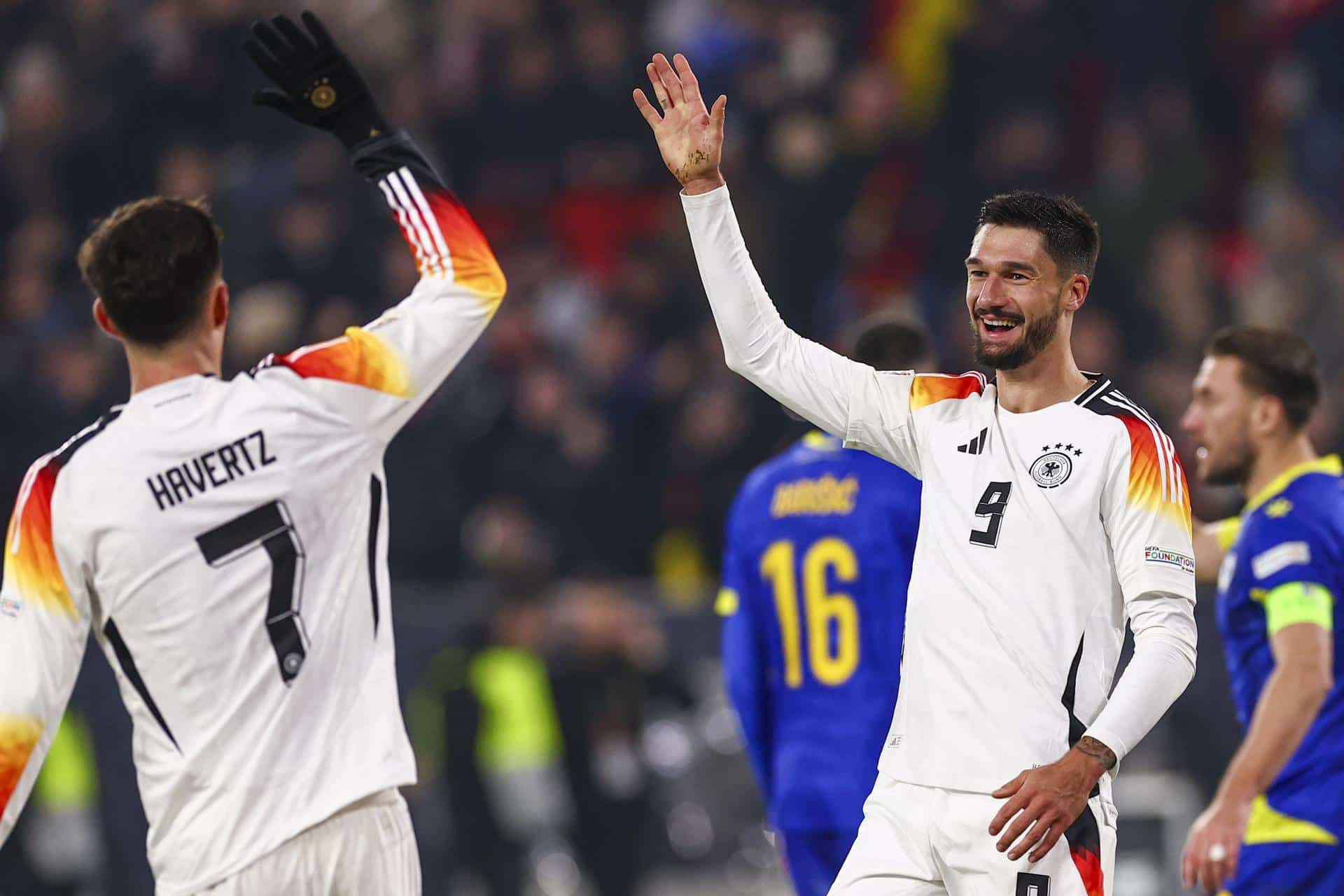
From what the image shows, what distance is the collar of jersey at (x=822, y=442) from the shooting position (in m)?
6.79

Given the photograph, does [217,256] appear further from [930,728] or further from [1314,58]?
[1314,58]

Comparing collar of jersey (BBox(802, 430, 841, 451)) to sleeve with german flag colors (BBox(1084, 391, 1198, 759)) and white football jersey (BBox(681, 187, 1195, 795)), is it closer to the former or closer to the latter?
white football jersey (BBox(681, 187, 1195, 795))

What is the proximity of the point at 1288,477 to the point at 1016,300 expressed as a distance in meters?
2.10

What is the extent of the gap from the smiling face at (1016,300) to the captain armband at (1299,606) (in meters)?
1.75

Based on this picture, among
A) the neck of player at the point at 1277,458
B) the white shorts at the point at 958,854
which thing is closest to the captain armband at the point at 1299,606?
the neck of player at the point at 1277,458

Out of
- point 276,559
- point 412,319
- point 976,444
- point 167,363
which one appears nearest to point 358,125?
point 412,319

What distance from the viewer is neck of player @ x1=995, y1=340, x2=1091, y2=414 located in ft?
15.3

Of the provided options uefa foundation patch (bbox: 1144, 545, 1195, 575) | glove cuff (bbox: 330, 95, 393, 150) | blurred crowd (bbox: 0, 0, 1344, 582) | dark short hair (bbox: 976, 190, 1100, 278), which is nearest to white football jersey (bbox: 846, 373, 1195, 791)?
uefa foundation patch (bbox: 1144, 545, 1195, 575)

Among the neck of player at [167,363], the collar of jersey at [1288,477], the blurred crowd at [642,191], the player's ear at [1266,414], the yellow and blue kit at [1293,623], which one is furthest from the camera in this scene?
the blurred crowd at [642,191]

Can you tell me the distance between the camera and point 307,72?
4.71 m

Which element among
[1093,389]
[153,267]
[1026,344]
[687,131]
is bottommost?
[1093,389]

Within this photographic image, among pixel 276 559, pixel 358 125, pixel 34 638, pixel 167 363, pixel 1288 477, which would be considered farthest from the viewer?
pixel 1288 477

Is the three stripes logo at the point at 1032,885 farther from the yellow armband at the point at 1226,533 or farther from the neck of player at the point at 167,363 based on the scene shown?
the yellow armband at the point at 1226,533

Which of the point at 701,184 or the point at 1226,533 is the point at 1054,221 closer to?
the point at 701,184
